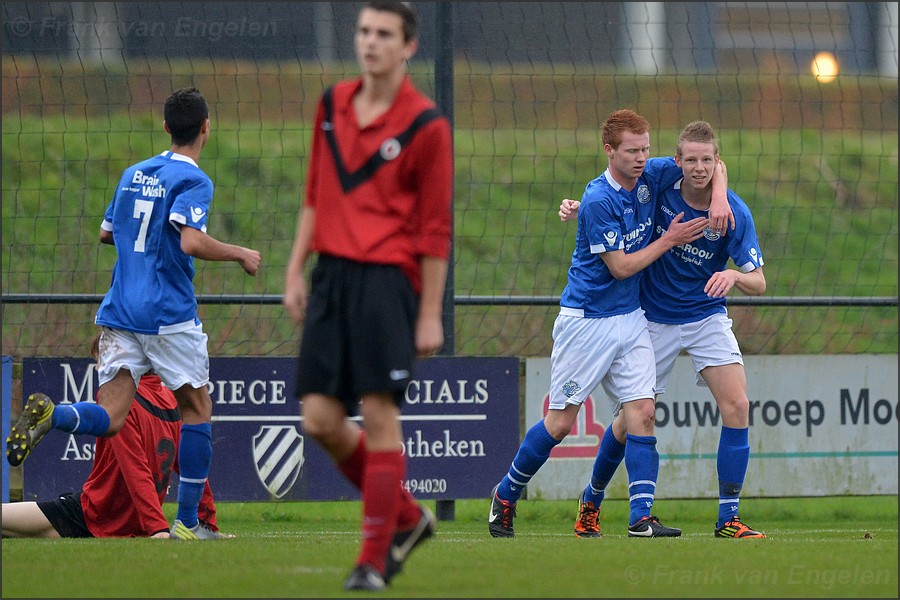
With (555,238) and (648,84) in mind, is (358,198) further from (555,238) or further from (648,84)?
(648,84)

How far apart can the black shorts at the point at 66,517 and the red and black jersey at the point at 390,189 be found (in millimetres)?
2914

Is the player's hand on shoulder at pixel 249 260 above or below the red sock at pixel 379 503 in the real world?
above

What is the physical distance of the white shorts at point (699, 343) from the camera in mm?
6867

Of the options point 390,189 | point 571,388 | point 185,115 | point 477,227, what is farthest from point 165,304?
point 477,227

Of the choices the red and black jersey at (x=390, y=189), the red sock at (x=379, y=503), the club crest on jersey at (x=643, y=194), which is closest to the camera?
the red sock at (x=379, y=503)

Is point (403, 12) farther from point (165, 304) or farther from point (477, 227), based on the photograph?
point (477, 227)

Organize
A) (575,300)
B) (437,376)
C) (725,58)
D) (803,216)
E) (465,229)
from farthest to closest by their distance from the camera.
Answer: (725,58) < (803,216) < (465,229) < (437,376) < (575,300)

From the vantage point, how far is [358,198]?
4.42 metres

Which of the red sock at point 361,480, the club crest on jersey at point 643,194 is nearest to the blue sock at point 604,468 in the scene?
the club crest on jersey at point 643,194

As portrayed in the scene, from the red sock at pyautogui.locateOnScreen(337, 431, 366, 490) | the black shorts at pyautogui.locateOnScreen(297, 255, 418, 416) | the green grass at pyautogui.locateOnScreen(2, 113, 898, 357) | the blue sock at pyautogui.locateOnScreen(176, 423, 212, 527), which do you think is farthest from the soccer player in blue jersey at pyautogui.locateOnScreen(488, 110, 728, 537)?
the green grass at pyautogui.locateOnScreen(2, 113, 898, 357)

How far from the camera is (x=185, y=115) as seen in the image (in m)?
6.20

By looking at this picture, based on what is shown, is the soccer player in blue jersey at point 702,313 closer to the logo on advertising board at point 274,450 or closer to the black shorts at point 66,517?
the logo on advertising board at point 274,450

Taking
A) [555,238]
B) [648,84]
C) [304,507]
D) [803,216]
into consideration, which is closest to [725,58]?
[648,84]

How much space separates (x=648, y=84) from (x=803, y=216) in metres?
3.27
